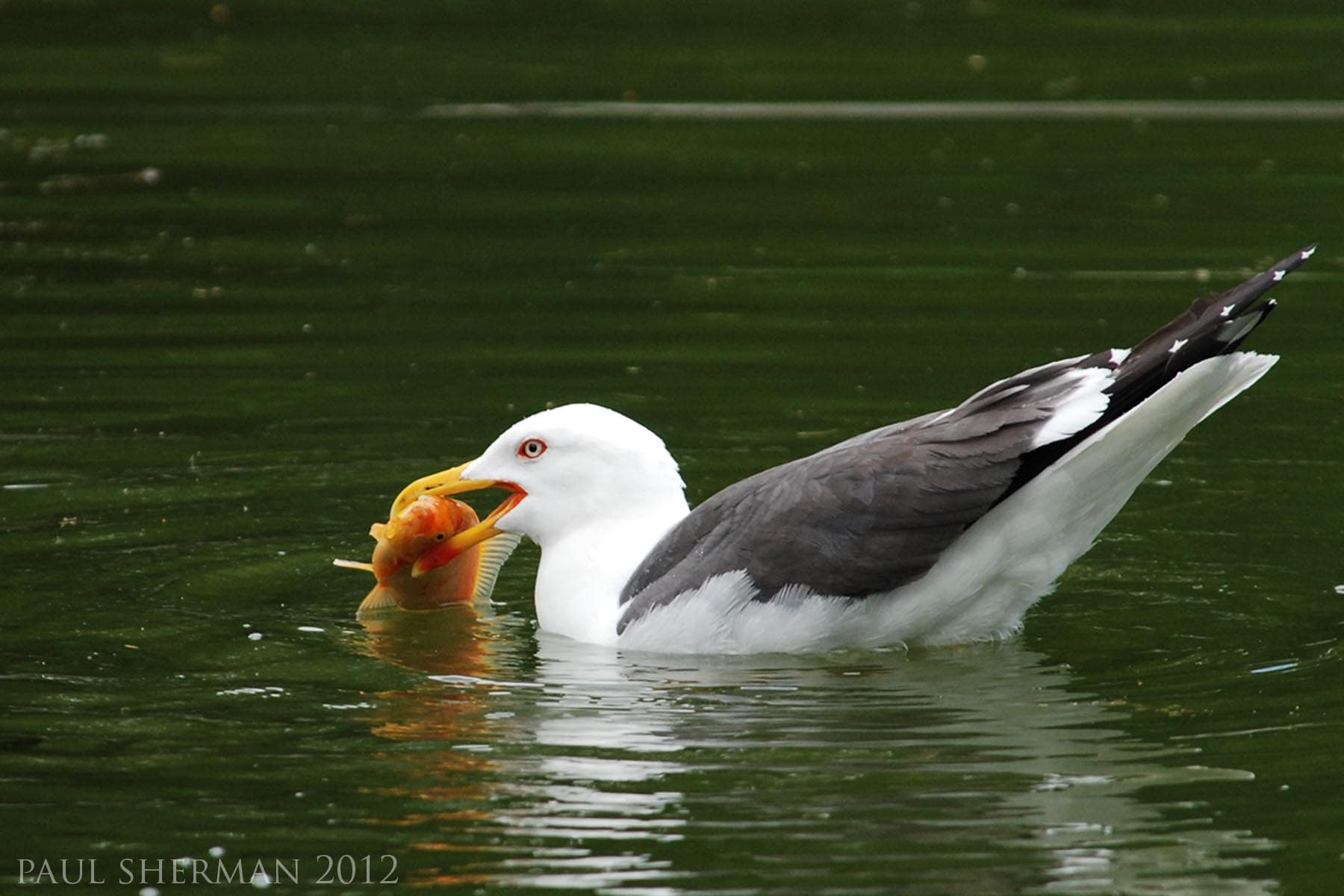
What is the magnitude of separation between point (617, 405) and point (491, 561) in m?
2.88

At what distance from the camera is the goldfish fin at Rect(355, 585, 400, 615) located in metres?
10.5

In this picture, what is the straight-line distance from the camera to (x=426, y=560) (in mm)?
10531

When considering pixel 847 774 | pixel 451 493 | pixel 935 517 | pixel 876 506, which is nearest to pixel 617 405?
pixel 451 493

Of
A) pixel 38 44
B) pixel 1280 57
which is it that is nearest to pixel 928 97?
pixel 1280 57

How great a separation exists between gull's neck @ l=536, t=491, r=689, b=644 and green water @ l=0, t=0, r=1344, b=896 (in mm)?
149

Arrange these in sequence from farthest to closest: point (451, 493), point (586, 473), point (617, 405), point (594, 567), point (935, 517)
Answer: point (617, 405), point (451, 493), point (586, 473), point (594, 567), point (935, 517)

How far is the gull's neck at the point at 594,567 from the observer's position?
10031 millimetres

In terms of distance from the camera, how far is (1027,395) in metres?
9.38

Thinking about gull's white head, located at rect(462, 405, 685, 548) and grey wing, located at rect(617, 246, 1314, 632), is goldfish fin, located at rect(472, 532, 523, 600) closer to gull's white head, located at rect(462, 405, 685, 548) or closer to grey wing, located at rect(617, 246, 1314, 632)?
gull's white head, located at rect(462, 405, 685, 548)

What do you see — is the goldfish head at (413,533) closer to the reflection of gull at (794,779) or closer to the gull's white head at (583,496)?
the gull's white head at (583,496)

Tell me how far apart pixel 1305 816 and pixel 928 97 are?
1591 cm

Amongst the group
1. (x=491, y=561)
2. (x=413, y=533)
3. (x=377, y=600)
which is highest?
(x=413, y=533)

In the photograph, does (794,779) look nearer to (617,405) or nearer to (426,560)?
(426,560)

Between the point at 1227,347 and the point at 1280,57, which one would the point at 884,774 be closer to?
the point at 1227,347
